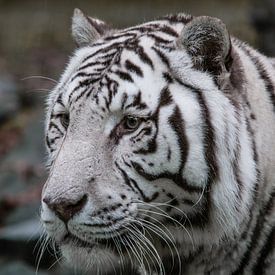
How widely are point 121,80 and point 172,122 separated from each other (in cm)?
23

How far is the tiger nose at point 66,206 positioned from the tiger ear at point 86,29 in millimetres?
807

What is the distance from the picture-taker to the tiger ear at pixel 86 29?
3.49m

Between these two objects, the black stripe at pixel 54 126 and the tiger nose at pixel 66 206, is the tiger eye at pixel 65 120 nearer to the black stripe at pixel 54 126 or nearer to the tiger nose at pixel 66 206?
the black stripe at pixel 54 126

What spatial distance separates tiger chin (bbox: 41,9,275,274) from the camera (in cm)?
298

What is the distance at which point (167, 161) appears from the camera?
301 cm

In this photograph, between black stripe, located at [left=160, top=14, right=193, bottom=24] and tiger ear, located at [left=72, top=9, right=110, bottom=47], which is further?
tiger ear, located at [left=72, top=9, right=110, bottom=47]

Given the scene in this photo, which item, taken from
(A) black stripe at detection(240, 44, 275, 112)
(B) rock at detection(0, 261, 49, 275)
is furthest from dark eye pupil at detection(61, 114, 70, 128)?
(B) rock at detection(0, 261, 49, 275)

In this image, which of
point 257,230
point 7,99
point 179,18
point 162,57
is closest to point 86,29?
point 179,18

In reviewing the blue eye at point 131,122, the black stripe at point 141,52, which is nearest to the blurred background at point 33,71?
the black stripe at point 141,52

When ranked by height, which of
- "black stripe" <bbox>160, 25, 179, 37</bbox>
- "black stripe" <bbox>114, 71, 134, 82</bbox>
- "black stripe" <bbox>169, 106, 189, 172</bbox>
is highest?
"black stripe" <bbox>160, 25, 179, 37</bbox>

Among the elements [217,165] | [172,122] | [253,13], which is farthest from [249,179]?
[253,13]

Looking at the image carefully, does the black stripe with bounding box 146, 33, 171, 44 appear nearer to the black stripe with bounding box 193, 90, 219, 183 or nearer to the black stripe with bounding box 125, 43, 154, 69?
the black stripe with bounding box 125, 43, 154, 69

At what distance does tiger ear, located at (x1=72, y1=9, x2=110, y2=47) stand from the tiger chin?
289mm

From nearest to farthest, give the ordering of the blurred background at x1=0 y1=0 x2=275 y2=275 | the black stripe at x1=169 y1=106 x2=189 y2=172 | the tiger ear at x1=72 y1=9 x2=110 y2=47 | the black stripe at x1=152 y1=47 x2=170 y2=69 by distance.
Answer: the black stripe at x1=169 y1=106 x2=189 y2=172 → the black stripe at x1=152 y1=47 x2=170 y2=69 → the tiger ear at x1=72 y1=9 x2=110 y2=47 → the blurred background at x1=0 y1=0 x2=275 y2=275
